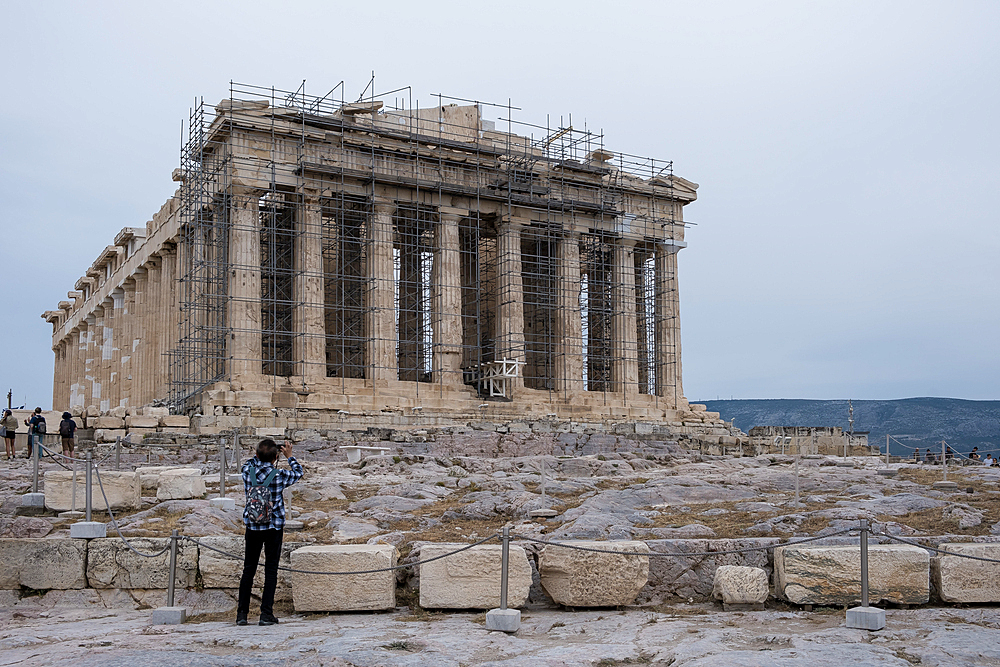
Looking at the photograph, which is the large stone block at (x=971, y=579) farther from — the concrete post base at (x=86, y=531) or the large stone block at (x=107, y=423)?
the large stone block at (x=107, y=423)

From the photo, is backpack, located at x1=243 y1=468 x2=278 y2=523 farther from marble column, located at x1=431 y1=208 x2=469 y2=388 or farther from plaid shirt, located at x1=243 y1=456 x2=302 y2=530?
marble column, located at x1=431 y1=208 x2=469 y2=388

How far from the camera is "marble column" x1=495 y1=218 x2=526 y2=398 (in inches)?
1588

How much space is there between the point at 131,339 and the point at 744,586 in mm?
39807

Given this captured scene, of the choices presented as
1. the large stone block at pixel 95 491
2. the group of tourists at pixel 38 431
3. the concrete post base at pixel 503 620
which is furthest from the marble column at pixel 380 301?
the concrete post base at pixel 503 620

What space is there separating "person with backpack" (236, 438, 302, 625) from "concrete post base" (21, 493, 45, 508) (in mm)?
5720

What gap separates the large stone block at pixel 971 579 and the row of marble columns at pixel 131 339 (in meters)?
31.3

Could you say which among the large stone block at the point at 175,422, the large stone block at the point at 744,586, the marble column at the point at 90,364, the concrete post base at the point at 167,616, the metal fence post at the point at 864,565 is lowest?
the concrete post base at the point at 167,616

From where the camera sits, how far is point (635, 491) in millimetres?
16219

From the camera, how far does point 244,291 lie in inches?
1369

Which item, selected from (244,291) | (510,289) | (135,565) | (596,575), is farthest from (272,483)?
(510,289)

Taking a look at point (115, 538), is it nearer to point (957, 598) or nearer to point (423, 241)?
point (957, 598)

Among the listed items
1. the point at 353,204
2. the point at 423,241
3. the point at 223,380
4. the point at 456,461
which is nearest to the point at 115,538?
the point at 456,461

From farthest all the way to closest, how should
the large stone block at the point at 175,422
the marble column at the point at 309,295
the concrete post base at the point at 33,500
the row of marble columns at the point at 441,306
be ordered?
the marble column at the point at 309,295 < the row of marble columns at the point at 441,306 < the large stone block at the point at 175,422 < the concrete post base at the point at 33,500

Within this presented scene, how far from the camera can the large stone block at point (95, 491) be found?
14.0 metres
